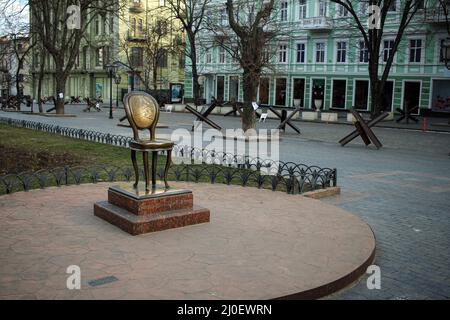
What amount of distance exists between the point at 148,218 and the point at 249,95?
1329cm

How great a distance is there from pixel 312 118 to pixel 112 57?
30.2 meters

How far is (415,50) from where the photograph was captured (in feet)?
116

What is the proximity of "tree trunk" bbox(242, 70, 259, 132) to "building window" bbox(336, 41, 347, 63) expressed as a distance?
2224 cm

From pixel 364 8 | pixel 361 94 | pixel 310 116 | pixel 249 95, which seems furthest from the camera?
pixel 361 94

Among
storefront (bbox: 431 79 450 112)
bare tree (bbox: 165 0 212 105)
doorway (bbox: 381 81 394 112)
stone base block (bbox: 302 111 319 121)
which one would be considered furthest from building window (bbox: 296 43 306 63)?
storefront (bbox: 431 79 450 112)

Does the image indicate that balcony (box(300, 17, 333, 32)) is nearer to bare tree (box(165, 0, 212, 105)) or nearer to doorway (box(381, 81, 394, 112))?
doorway (box(381, 81, 394, 112))

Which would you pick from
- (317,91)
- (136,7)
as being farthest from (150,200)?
(136,7)

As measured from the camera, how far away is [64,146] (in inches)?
623

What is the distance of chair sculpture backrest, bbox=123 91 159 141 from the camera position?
264 inches

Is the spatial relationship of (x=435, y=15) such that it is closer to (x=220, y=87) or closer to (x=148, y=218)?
(x=220, y=87)

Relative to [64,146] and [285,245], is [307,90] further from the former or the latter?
[285,245]

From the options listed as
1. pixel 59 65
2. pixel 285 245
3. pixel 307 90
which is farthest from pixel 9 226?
pixel 307 90

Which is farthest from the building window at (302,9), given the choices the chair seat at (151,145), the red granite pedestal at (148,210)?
the red granite pedestal at (148,210)

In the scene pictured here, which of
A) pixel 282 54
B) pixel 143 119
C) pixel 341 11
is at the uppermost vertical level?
pixel 341 11
